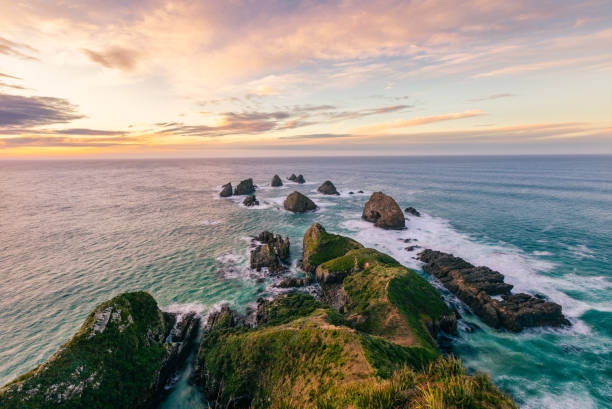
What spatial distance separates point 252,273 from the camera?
3634 cm

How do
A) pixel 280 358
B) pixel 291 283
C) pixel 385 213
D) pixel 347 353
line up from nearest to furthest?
1. pixel 347 353
2. pixel 280 358
3. pixel 291 283
4. pixel 385 213

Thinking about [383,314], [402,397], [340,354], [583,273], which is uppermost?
[402,397]

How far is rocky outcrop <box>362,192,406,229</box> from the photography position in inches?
2179

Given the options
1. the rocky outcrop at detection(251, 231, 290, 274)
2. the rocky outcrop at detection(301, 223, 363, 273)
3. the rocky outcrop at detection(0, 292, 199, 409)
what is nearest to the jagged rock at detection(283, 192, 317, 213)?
the rocky outcrop at detection(251, 231, 290, 274)

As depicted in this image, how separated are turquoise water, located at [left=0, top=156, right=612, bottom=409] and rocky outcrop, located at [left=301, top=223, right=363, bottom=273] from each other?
270 inches

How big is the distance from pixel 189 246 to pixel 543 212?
308ft

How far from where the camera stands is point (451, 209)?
72875 millimetres

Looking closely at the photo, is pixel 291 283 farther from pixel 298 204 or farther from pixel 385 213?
pixel 298 204

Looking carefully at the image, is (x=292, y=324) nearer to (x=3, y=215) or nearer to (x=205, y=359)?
(x=205, y=359)

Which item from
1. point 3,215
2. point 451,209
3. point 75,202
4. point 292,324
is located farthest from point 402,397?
point 75,202

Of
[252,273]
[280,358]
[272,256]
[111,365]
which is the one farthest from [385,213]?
[111,365]

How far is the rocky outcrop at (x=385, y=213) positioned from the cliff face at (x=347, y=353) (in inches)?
1004

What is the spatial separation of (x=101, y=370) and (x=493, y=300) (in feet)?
123

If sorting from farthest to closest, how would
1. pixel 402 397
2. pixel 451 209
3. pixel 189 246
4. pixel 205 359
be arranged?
pixel 451 209
pixel 189 246
pixel 205 359
pixel 402 397
